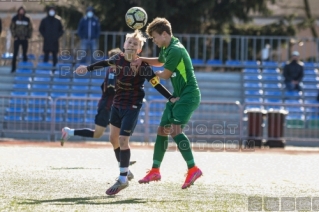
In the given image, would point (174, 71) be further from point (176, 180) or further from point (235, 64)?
point (235, 64)

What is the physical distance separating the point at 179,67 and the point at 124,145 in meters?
1.10

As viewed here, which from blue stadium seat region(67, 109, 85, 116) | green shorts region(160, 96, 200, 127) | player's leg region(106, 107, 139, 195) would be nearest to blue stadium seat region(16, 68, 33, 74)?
blue stadium seat region(67, 109, 85, 116)

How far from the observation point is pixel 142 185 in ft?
33.5

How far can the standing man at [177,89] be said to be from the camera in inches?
379

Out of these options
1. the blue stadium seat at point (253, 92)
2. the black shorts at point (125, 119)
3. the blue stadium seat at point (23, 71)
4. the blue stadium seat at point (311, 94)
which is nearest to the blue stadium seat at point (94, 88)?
the blue stadium seat at point (23, 71)

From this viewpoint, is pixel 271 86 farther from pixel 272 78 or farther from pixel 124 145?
pixel 124 145

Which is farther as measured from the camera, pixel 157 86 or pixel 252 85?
pixel 252 85

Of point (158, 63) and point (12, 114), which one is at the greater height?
point (158, 63)

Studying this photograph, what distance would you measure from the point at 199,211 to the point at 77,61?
1592cm

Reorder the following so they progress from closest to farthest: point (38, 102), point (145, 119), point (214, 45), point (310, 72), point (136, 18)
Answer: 1. point (136, 18)
2. point (145, 119)
3. point (38, 102)
4. point (310, 72)
5. point (214, 45)

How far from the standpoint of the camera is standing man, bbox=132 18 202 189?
9.62m

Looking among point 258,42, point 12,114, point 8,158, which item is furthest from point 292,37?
point 8,158

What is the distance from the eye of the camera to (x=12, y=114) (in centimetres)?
2061

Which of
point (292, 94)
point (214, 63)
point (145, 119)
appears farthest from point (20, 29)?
point (292, 94)
